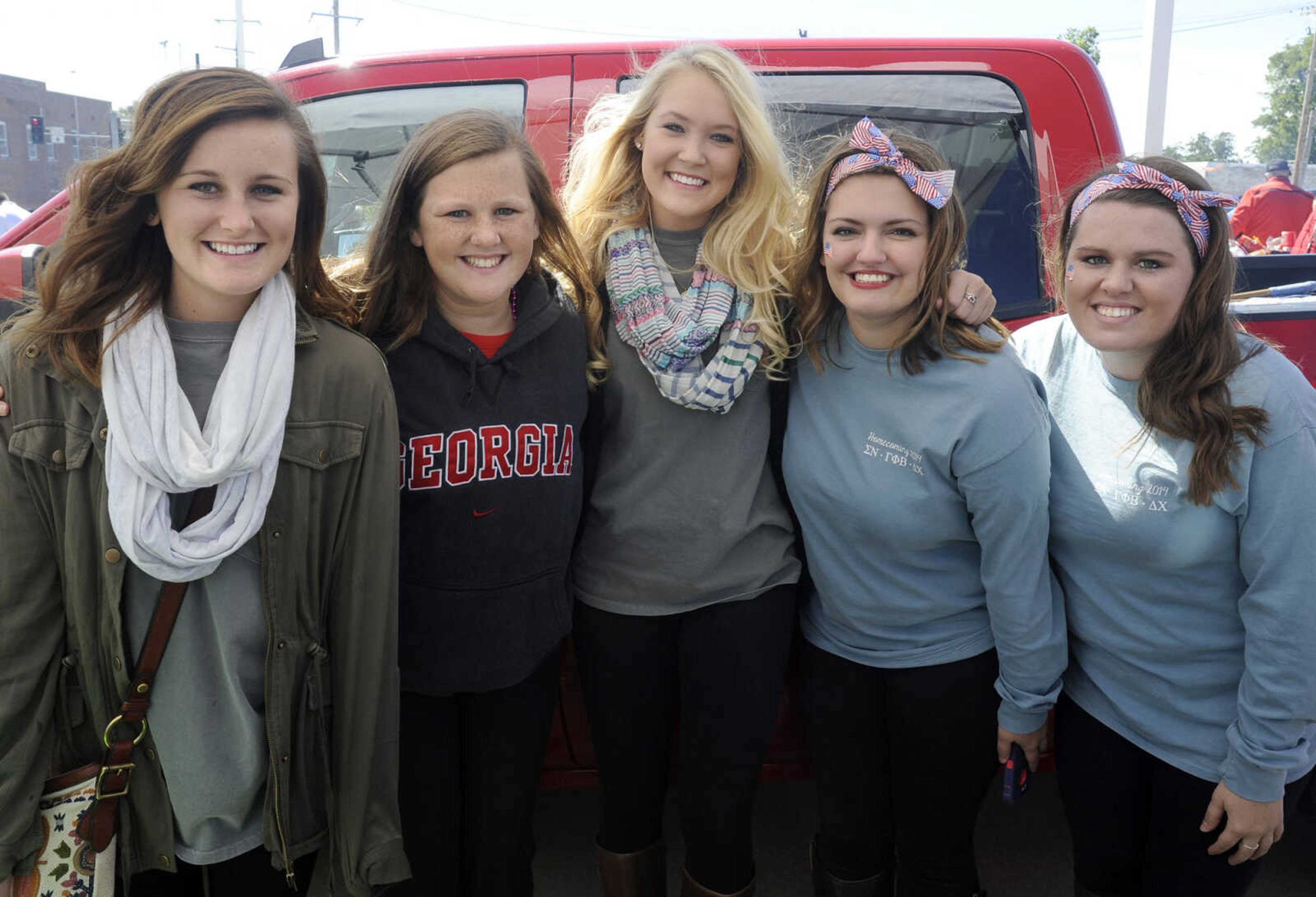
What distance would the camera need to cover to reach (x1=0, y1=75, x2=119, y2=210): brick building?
49719mm

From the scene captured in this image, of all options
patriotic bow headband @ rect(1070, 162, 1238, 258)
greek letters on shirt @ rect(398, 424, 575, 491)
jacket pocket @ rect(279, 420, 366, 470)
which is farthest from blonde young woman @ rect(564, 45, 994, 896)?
jacket pocket @ rect(279, 420, 366, 470)

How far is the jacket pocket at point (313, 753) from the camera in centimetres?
169

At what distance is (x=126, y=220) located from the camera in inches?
63.3

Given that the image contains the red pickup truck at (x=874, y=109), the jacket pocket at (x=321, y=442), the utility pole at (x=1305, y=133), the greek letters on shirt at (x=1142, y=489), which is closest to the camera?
the jacket pocket at (x=321, y=442)

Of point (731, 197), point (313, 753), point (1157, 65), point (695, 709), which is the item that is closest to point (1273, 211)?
point (1157, 65)

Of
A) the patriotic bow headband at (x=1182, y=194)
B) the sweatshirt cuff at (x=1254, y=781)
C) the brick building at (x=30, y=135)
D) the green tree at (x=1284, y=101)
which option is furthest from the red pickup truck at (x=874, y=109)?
the green tree at (x=1284, y=101)

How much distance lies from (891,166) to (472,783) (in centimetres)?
155

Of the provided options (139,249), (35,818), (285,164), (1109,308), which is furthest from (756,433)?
(35,818)

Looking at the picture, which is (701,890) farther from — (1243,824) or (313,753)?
(1243,824)

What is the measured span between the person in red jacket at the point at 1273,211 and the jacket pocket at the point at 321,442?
11518 mm

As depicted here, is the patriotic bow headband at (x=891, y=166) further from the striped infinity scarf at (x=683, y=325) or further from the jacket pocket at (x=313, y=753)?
the jacket pocket at (x=313, y=753)

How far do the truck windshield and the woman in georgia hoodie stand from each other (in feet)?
2.11

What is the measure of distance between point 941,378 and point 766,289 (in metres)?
0.43

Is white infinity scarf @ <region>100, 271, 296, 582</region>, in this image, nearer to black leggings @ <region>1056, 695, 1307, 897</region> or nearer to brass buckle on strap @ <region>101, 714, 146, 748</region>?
brass buckle on strap @ <region>101, 714, 146, 748</region>
